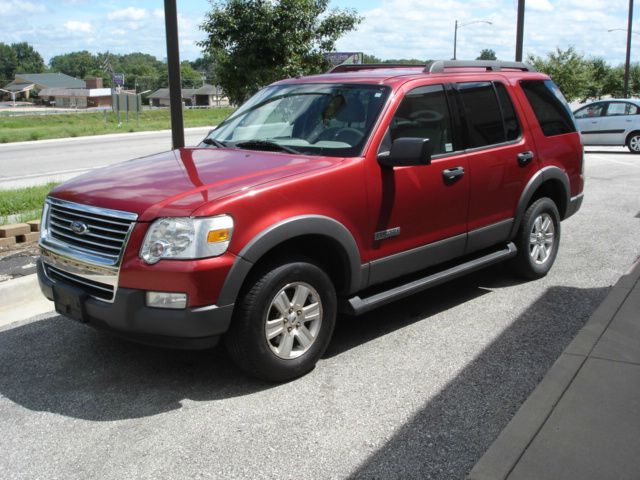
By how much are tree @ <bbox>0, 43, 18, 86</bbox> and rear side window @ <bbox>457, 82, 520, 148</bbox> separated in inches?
7545

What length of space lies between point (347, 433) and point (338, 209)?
1423 mm

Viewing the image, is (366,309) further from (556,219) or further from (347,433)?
(556,219)

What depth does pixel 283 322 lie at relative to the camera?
4223mm

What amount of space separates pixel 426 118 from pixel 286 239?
1696mm

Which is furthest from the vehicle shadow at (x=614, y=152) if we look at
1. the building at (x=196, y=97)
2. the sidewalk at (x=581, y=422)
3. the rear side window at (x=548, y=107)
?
the building at (x=196, y=97)

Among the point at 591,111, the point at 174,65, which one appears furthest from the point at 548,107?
the point at 591,111

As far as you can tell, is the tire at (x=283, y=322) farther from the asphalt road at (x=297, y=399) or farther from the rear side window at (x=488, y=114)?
the rear side window at (x=488, y=114)

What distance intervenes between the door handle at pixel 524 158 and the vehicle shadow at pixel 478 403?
122cm

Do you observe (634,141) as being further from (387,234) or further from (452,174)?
(387,234)

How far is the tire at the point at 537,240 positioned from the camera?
6.20 metres

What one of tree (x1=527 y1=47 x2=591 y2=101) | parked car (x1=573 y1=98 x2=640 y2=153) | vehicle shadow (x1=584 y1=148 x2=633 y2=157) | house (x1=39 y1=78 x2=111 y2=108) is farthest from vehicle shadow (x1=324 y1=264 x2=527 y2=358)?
house (x1=39 y1=78 x2=111 y2=108)

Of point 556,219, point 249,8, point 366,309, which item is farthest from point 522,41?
point 366,309

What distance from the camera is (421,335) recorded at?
516 centimetres

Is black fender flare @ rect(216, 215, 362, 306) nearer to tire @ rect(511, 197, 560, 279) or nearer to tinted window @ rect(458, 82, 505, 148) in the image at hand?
tinted window @ rect(458, 82, 505, 148)
